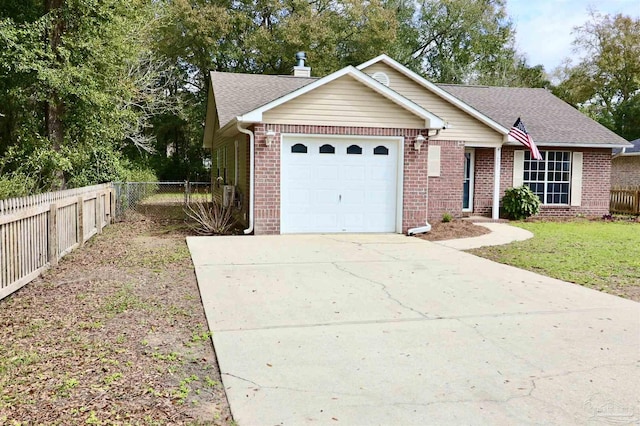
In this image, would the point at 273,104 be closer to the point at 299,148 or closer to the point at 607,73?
the point at 299,148

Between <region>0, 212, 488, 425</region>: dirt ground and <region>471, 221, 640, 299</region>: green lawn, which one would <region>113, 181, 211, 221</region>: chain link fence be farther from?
<region>471, 221, 640, 299</region>: green lawn

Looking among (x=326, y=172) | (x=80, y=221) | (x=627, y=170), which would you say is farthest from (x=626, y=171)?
(x=80, y=221)

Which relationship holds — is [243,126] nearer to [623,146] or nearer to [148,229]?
[148,229]

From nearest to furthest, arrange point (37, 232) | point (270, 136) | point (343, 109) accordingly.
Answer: point (37, 232)
point (270, 136)
point (343, 109)

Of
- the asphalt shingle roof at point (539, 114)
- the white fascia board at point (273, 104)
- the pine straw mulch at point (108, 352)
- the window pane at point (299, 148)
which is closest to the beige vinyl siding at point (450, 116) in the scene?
the asphalt shingle roof at point (539, 114)

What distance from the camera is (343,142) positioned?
43.8 feet

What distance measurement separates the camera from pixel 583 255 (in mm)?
10625

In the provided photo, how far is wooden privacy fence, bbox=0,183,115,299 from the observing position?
6668 mm

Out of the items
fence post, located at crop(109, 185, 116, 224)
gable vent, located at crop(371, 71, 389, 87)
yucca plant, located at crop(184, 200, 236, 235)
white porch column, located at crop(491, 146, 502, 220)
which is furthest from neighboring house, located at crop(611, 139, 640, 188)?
fence post, located at crop(109, 185, 116, 224)

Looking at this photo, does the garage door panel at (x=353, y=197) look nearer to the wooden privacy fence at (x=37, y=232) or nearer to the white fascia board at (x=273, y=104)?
the white fascia board at (x=273, y=104)

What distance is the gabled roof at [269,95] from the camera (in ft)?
40.8

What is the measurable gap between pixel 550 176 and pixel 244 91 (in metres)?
10.7

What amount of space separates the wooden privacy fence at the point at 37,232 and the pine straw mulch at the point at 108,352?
24 cm

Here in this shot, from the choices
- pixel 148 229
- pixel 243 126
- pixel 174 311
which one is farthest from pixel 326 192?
pixel 174 311
